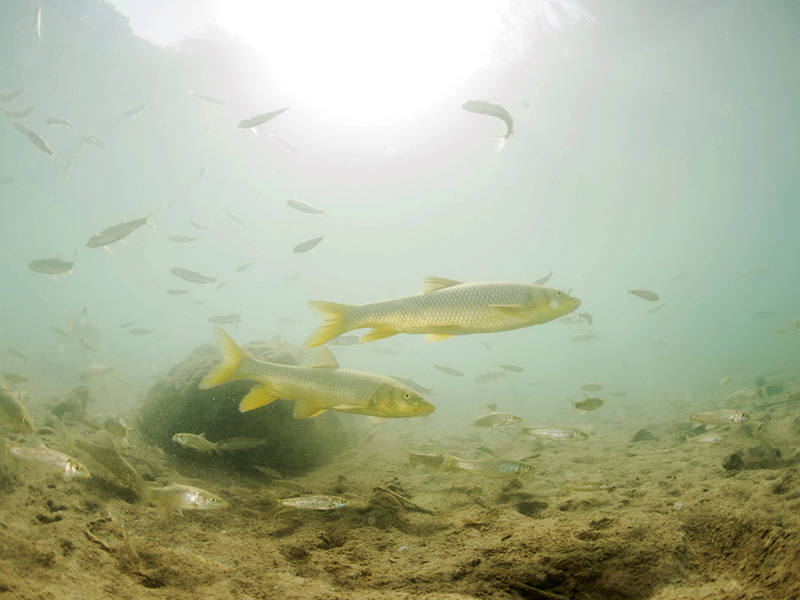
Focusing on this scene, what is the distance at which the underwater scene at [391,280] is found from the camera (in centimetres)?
223

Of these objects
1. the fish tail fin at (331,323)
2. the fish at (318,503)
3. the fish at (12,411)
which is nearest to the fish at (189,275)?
the fish at (12,411)

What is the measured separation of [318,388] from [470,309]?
5.19 ft

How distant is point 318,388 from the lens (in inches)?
127

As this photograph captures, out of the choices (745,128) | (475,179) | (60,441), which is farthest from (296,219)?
(745,128)

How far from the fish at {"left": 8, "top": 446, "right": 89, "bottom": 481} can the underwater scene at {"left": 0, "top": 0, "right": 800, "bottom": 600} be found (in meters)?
0.03

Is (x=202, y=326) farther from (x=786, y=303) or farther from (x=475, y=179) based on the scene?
(x=786, y=303)

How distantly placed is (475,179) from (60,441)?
121ft

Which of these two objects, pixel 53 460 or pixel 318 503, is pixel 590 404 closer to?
pixel 318 503

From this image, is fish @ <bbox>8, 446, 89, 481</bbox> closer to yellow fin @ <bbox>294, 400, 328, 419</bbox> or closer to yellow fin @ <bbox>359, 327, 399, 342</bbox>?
yellow fin @ <bbox>294, 400, 328, 419</bbox>

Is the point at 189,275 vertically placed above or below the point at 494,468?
above

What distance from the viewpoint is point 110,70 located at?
69.9 ft

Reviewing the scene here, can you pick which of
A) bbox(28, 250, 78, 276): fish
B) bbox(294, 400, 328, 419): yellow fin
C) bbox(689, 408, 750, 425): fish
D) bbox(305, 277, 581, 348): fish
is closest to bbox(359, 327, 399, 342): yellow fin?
bbox(305, 277, 581, 348): fish

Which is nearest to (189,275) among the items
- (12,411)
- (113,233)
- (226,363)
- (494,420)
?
(113,233)

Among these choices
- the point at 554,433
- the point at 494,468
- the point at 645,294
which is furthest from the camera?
the point at 645,294
